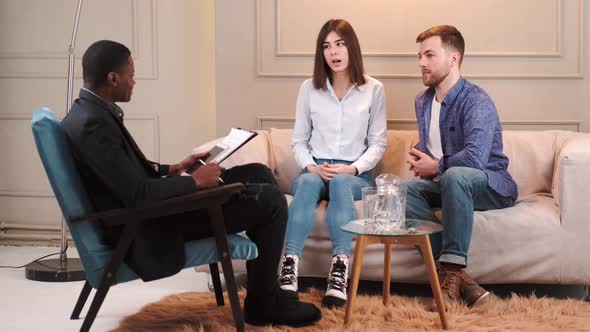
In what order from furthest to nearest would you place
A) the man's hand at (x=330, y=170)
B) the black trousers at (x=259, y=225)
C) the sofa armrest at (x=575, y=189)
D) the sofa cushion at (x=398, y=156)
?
the sofa cushion at (x=398, y=156) < the man's hand at (x=330, y=170) < the sofa armrest at (x=575, y=189) < the black trousers at (x=259, y=225)

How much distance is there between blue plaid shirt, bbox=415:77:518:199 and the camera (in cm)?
344

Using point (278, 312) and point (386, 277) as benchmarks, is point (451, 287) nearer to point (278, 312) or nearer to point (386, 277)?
point (386, 277)

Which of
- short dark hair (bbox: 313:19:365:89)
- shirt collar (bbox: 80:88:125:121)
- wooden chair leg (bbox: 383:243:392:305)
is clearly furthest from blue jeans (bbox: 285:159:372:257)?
shirt collar (bbox: 80:88:125:121)

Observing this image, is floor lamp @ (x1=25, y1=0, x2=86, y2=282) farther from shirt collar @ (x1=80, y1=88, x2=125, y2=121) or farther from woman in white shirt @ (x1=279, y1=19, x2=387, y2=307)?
shirt collar @ (x1=80, y1=88, x2=125, y2=121)

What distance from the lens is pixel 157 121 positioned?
470 centimetres

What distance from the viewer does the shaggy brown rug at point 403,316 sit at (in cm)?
294

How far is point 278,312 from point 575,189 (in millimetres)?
1324

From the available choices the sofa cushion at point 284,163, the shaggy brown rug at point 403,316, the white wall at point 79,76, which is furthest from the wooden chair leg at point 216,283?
the white wall at point 79,76

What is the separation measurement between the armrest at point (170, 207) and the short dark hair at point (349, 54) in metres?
1.29

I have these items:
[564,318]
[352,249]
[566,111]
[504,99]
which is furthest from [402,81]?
[564,318]

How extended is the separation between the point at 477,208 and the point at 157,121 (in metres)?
2.00

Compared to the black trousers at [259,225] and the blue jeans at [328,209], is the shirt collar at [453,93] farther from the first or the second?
the black trousers at [259,225]

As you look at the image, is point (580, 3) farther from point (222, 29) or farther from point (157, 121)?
point (157, 121)

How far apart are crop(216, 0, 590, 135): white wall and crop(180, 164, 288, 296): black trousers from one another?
1.56 m
